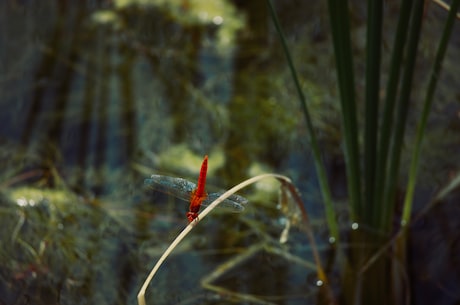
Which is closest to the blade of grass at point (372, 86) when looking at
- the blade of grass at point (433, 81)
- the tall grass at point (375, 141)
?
the tall grass at point (375, 141)

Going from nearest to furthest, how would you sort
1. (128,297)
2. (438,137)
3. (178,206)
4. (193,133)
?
1. (128,297)
2. (178,206)
3. (438,137)
4. (193,133)

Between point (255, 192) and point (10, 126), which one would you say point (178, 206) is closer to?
point (255, 192)

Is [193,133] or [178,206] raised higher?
[193,133]

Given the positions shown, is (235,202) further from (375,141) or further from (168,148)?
(168,148)

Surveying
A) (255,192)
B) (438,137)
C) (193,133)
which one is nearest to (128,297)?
(255,192)

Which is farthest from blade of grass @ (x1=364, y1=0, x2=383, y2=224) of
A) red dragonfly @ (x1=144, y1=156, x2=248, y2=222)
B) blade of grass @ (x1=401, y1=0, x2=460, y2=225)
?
red dragonfly @ (x1=144, y1=156, x2=248, y2=222)

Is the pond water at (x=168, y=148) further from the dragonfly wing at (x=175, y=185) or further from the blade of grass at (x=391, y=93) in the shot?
the dragonfly wing at (x=175, y=185)
